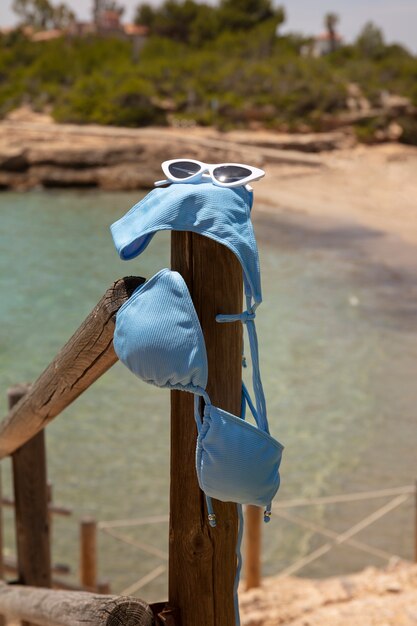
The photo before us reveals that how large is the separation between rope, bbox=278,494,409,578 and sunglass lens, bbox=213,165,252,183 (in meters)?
4.29

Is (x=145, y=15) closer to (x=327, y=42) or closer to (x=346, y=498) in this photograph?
(x=327, y=42)

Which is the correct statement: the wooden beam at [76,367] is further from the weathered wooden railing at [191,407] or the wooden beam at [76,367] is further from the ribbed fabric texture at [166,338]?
the ribbed fabric texture at [166,338]

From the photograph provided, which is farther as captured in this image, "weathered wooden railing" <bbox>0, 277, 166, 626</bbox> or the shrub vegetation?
the shrub vegetation

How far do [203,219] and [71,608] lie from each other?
1.00 metres

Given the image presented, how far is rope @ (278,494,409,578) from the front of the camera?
550cm

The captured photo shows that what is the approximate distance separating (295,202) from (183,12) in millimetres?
29530

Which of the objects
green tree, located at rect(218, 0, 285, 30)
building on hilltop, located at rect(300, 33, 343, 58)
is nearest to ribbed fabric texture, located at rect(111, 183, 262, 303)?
green tree, located at rect(218, 0, 285, 30)

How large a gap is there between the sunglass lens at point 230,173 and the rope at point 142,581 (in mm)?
4335

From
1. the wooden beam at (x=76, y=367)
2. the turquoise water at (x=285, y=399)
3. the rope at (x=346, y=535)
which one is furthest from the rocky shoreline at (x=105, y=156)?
the wooden beam at (x=76, y=367)

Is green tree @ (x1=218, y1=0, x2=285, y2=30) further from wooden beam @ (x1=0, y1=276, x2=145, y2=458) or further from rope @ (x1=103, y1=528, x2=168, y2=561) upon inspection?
wooden beam @ (x1=0, y1=276, x2=145, y2=458)

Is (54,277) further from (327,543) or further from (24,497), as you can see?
(24,497)

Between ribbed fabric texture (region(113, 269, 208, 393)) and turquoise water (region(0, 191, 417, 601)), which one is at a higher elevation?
ribbed fabric texture (region(113, 269, 208, 393))

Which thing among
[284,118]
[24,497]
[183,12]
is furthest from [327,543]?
[183,12]

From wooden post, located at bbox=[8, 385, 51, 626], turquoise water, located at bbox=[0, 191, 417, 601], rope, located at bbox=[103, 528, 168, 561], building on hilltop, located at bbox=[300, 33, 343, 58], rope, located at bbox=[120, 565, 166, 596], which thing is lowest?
turquoise water, located at bbox=[0, 191, 417, 601]
